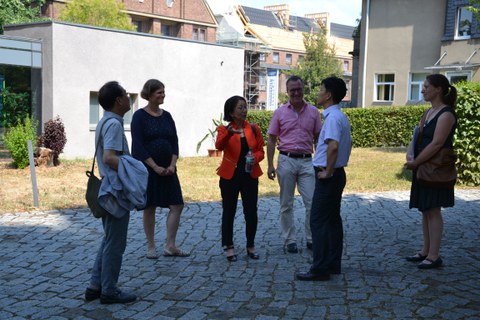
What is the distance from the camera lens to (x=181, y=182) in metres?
14.0

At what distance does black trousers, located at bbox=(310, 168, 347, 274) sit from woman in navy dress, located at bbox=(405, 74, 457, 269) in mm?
913

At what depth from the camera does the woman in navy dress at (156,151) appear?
6.51 m

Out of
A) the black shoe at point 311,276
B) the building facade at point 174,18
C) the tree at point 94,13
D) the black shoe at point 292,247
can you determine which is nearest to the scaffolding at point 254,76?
the building facade at point 174,18

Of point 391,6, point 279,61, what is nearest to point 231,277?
point 391,6

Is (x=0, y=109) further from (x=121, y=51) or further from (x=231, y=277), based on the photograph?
(x=231, y=277)

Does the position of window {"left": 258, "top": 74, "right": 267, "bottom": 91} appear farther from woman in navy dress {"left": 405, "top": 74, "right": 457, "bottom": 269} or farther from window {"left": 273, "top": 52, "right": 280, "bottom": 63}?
woman in navy dress {"left": 405, "top": 74, "right": 457, "bottom": 269}

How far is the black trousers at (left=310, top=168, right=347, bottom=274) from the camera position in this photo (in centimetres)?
584

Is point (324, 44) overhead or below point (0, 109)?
overhead

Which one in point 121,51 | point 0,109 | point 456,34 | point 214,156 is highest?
point 456,34

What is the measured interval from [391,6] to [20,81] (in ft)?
69.3

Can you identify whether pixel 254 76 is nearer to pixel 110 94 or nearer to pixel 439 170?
pixel 439 170

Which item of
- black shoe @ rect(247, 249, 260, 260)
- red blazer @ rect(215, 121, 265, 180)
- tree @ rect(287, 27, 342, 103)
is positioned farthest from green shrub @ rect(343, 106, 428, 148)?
tree @ rect(287, 27, 342, 103)

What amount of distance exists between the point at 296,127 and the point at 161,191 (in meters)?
1.69

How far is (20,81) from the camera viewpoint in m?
18.3
